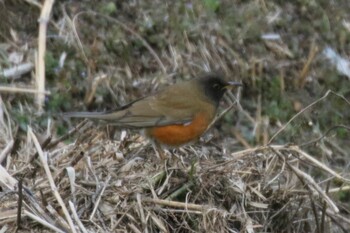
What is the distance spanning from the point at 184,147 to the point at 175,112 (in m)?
0.27

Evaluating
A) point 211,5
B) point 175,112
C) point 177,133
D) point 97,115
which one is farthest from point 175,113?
point 211,5

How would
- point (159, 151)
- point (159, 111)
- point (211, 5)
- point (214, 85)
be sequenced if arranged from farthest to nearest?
point (211, 5)
point (214, 85)
point (159, 111)
point (159, 151)

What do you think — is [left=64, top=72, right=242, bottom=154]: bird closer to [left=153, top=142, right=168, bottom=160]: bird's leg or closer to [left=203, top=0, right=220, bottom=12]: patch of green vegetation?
[left=153, top=142, right=168, bottom=160]: bird's leg

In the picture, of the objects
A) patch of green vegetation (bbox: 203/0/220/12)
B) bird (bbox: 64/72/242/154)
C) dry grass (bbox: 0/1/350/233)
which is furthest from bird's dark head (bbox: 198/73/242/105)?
patch of green vegetation (bbox: 203/0/220/12)

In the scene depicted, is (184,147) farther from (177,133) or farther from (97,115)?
(97,115)

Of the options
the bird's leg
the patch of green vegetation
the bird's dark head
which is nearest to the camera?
the bird's leg

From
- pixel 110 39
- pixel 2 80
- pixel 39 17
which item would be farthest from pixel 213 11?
pixel 2 80

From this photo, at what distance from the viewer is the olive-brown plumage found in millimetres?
6340

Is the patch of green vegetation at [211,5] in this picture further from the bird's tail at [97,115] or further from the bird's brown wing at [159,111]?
the bird's tail at [97,115]

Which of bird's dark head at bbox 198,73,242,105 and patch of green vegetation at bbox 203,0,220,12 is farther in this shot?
patch of green vegetation at bbox 203,0,220,12

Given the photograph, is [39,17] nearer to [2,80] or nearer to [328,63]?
[2,80]

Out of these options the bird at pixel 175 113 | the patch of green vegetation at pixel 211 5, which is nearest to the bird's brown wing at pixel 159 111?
the bird at pixel 175 113

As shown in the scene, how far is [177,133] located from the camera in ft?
20.7

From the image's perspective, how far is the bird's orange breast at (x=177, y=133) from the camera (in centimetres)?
632
